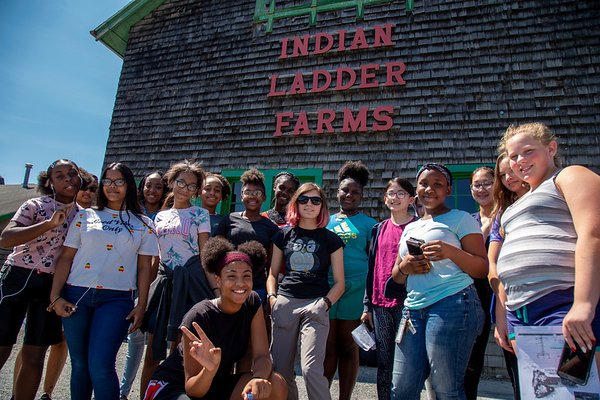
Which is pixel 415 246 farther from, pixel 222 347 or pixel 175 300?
pixel 175 300

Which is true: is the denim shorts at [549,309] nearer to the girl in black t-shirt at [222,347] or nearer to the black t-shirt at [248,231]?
the girl in black t-shirt at [222,347]

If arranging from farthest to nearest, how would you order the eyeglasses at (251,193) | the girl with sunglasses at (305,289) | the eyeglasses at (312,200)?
the eyeglasses at (251,193)
the eyeglasses at (312,200)
the girl with sunglasses at (305,289)

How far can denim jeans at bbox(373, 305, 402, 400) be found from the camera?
278 cm

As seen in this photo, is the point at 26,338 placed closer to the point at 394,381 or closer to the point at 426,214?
the point at 394,381

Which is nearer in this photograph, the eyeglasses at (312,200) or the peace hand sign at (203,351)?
the peace hand sign at (203,351)

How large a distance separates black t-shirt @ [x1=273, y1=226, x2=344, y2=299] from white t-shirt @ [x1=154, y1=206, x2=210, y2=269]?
0.68 metres

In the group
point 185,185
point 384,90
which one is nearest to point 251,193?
point 185,185

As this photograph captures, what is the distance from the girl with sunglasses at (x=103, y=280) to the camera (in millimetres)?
2576

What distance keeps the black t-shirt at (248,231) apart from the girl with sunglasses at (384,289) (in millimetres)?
875

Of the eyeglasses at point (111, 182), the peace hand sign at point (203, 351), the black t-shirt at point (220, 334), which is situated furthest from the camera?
the eyeglasses at point (111, 182)

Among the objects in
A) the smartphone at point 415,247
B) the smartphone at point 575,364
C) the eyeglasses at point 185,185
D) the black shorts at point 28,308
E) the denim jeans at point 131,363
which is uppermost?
the eyeglasses at point 185,185

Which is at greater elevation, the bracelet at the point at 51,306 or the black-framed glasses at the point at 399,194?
the black-framed glasses at the point at 399,194

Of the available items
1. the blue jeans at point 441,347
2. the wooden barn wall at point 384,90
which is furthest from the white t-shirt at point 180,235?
the wooden barn wall at point 384,90

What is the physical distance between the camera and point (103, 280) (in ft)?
9.01
